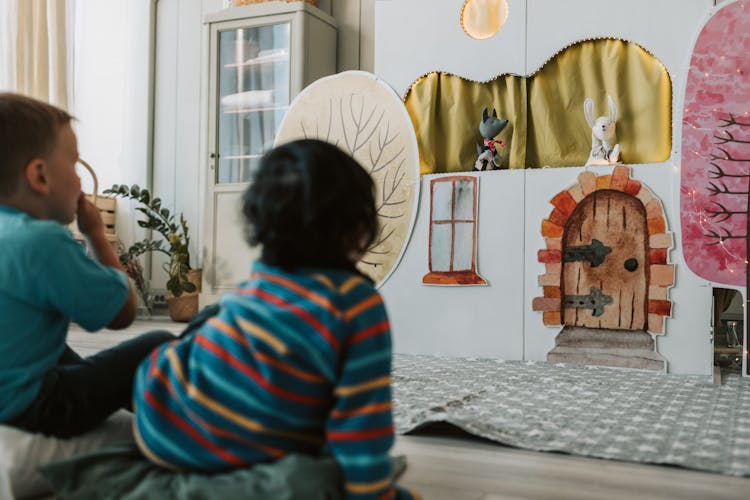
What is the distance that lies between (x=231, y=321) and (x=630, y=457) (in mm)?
930

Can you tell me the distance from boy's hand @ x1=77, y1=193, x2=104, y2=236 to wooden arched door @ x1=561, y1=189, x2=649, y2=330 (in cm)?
198

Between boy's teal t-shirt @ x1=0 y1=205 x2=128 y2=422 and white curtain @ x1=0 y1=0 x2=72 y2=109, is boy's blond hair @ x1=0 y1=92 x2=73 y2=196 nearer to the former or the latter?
boy's teal t-shirt @ x1=0 y1=205 x2=128 y2=422

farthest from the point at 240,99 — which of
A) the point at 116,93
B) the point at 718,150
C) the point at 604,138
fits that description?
the point at 718,150

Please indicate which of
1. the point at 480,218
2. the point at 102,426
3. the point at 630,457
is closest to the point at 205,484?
the point at 102,426

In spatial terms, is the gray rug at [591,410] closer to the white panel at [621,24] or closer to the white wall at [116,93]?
the white panel at [621,24]

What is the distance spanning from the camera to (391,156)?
A: 3.25 metres

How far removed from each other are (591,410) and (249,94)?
9.84ft

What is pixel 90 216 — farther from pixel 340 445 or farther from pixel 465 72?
pixel 465 72

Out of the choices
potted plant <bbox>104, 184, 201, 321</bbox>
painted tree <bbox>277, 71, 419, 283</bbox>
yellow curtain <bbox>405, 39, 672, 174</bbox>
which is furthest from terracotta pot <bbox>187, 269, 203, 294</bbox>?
yellow curtain <bbox>405, 39, 672, 174</bbox>

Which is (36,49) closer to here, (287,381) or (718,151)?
(718,151)

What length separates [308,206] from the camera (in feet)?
2.84

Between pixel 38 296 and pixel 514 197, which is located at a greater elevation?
pixel 514 197

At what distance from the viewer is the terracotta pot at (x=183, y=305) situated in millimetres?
4465

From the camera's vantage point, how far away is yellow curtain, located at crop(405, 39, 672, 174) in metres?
2.97
